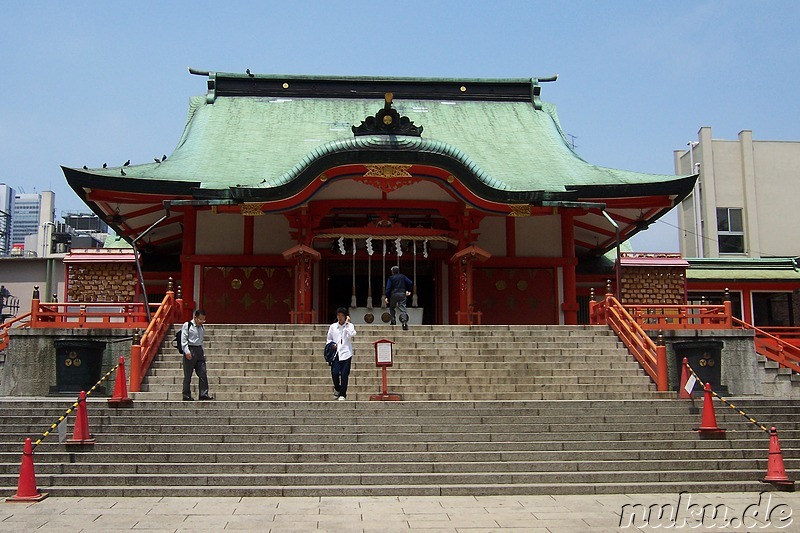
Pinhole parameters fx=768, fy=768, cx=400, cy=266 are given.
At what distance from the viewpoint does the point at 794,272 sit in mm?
26125

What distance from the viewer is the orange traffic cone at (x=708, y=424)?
1080cm

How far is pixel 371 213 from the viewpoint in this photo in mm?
20359

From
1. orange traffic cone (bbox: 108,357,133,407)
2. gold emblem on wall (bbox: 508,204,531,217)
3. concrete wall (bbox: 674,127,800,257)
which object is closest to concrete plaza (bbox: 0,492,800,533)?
orange traffic cone (bbox: 108,357,133,407)

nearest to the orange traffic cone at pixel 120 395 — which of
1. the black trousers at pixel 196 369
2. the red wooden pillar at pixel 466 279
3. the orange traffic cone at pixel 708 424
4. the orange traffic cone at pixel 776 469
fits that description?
the black trousers at pixel 196 369

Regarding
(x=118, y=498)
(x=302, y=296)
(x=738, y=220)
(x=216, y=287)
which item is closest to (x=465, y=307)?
(x=302, y=296)

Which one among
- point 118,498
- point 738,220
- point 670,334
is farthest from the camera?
point 738,220

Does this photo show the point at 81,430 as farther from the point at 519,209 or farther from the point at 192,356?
the point at 519,209

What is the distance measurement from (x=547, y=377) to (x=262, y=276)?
9.41 metres

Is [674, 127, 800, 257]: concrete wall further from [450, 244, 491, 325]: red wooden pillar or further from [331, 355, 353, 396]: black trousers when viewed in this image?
[331, 355, 353, 396]: black trousers

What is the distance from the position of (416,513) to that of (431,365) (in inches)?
241

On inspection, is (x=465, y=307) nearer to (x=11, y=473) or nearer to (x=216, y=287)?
(x=216, y=287)

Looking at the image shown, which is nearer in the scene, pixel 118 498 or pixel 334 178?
pixel 118 498

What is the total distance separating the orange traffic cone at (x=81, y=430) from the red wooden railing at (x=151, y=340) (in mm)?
2703

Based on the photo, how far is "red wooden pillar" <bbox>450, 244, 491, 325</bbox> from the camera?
1875 cm
